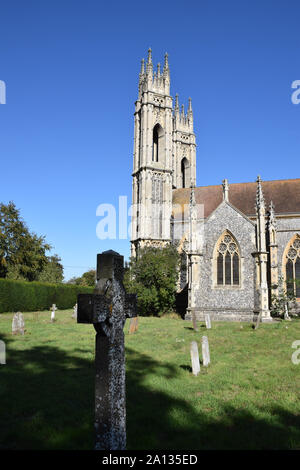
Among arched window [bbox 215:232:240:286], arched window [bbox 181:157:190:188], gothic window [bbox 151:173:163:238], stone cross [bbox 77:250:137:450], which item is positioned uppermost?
arched window [bbox 181:157:190:188]

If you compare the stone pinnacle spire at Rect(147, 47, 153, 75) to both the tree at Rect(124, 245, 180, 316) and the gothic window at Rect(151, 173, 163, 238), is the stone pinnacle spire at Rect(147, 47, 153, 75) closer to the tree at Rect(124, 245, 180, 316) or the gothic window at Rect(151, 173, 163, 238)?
the gothic window at Rect(151, 173, 163, 238)

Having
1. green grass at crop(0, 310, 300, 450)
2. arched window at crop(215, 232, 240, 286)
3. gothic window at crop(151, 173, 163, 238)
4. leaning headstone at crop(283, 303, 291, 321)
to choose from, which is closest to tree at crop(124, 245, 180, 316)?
Answer: arched window at crop(215, 232, 240, 286)

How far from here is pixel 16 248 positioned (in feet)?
115

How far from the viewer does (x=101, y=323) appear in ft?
11.3

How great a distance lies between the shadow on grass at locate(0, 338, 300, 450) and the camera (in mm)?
4199

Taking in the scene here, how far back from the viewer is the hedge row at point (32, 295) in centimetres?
2444

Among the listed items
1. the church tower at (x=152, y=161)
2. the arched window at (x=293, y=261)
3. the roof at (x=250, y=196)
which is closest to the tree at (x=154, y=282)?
the church tower at (x=152, y=161)

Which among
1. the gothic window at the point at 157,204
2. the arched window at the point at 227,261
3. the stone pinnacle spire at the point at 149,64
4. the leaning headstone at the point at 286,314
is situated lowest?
the leaning headstone at the point at 286,314

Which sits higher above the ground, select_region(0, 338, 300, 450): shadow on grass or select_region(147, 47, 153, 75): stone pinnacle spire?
select_region(147, 47, 153, 75): stone pinnacle spire

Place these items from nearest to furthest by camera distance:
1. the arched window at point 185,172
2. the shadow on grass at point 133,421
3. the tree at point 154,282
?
the shadow on grass at point 133,421 < the tree at point 154,282 < the arched window at point 185,172

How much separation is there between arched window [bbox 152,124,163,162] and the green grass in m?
27.8

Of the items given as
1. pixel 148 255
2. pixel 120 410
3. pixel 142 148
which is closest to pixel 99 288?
pixel 120 410

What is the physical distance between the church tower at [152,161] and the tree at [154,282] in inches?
219
